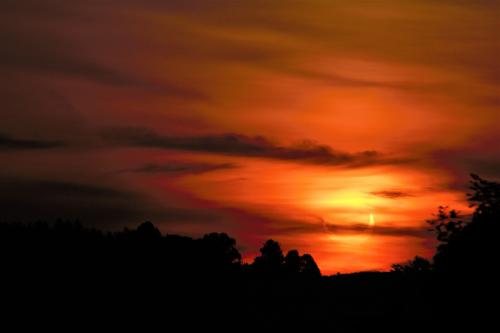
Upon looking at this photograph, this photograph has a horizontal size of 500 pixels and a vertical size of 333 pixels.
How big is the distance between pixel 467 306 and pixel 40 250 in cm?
8477

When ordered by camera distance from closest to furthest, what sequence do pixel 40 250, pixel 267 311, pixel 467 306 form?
pixel 467 306, pixel 40 250, pixel 267 311

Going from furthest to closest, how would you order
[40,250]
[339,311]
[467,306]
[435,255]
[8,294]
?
[339,311]
[40,250]
[8,294]
[435,255]
[467,306]

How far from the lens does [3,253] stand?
380 feet

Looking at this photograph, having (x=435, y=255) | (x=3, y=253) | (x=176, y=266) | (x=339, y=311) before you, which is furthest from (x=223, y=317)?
(x=435, y=255)

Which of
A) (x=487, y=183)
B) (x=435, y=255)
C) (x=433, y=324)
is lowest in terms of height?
(x=433, y=324)

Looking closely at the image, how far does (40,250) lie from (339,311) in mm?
88638

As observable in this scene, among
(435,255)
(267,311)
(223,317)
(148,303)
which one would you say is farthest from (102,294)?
(435,255)

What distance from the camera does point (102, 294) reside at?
4697 inches

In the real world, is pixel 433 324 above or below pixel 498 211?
below

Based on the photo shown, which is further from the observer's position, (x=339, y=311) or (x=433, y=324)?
(x=339, y=311)

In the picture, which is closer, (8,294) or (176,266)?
(8,294)

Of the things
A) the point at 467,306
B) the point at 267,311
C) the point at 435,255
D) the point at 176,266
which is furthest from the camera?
the point at 267,311

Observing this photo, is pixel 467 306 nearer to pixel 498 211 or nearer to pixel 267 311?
pixel 498 211

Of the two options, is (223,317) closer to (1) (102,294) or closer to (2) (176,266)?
(2) (176,266)
